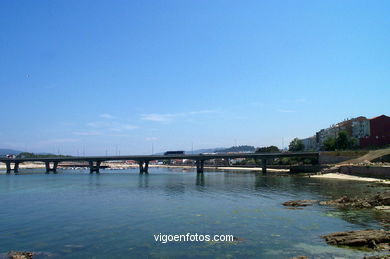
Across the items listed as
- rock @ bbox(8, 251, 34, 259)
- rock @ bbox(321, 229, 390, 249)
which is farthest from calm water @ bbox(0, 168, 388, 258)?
rock @ bbox(321, 229, 390, 249)

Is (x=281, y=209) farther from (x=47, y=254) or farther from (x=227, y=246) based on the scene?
(x=47, y=254)

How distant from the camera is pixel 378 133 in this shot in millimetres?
142500

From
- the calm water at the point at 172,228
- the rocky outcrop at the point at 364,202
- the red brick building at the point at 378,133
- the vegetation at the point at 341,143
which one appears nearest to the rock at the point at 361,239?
the calm water at the point at 172,228

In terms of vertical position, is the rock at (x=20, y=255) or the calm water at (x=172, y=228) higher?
the rock at (x=20, y=255)

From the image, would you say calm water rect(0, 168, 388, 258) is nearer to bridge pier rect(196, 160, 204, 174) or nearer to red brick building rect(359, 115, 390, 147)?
red brick building rect(359, 115, 390, 147)

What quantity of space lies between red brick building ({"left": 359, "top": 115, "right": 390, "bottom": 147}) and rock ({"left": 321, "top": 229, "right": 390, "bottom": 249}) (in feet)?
401

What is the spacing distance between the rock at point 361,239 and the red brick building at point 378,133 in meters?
122

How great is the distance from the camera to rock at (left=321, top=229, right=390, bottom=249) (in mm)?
24438

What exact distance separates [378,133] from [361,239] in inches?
5354

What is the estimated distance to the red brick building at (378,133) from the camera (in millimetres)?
135750

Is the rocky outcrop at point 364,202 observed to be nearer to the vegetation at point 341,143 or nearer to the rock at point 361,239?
the rock at point 361,239

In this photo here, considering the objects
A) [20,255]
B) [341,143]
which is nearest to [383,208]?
[20,255]

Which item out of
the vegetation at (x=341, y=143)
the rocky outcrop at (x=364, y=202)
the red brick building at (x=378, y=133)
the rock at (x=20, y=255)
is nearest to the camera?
the rock at (x=20, y=255)

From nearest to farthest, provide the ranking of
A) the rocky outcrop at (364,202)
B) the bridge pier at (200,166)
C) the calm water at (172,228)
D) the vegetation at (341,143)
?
the calm water at (172,228) < the rocky outcrop at (364,202) < the vegetation at (341,143) < the bridge pier at (200,166)
